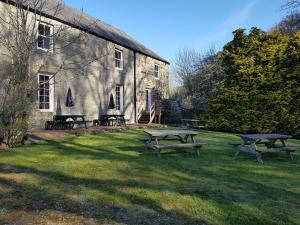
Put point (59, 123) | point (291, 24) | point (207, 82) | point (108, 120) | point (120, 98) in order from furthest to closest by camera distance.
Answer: point (291, 24) < point (207, 82) < point (120, 98) < point (108, 120) < point (59, 123)

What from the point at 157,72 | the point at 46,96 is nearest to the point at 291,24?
the point at 157,72

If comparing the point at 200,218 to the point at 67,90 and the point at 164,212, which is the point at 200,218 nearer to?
the point at 164,212

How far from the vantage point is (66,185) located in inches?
243

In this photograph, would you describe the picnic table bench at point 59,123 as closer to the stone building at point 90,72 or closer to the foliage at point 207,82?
the stone building at point 90,72

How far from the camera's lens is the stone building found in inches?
630

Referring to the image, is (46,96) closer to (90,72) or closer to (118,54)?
(90,72)

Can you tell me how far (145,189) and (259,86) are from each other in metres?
13.5

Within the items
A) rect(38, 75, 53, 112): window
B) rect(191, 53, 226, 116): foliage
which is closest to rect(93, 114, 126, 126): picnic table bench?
rect(38, 75, 53, 112): window

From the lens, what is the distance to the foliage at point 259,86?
56.6ft

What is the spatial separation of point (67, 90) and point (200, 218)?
14072 mm

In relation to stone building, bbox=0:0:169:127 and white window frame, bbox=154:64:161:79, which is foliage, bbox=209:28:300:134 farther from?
white window frame, bbox=154:64:161:79

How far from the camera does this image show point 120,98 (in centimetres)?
2308

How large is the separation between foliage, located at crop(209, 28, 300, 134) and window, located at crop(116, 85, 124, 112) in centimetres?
680

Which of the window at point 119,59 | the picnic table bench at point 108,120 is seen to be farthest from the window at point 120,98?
the picnic table bench at point 108,120
